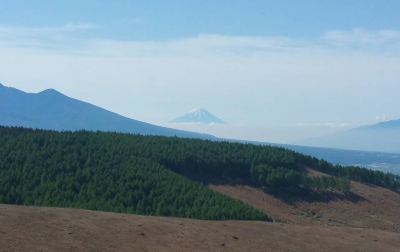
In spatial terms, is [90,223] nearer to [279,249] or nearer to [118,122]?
[279,249]

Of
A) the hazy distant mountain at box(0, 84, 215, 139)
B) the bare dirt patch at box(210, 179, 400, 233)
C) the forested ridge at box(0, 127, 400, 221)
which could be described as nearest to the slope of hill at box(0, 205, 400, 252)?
the forested ridge at box(0, 127, 400, 221)

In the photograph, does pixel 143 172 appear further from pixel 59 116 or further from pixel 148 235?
pixel 59 116

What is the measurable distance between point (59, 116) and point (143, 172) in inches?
6216

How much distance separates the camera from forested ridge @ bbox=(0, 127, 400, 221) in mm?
29438

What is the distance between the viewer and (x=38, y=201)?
28000 mm

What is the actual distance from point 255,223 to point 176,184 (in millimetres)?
8144

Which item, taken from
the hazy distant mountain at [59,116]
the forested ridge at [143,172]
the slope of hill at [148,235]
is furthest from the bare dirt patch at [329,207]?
the hazy distant mountain at [59,116]

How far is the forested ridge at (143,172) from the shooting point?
96.6 ft

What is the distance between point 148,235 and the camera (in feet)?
67.8

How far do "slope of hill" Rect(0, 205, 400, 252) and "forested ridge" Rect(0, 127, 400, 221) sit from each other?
4.54m

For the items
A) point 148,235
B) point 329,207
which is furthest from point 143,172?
point 148,235

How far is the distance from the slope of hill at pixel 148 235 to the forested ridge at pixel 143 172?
4.54 metres

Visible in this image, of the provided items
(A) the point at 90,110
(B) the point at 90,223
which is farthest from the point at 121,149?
(A) the point at 90,110

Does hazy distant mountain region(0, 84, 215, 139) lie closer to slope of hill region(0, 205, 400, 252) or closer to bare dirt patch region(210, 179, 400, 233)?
bare dirt patch region(210, 179, 400, 233)
